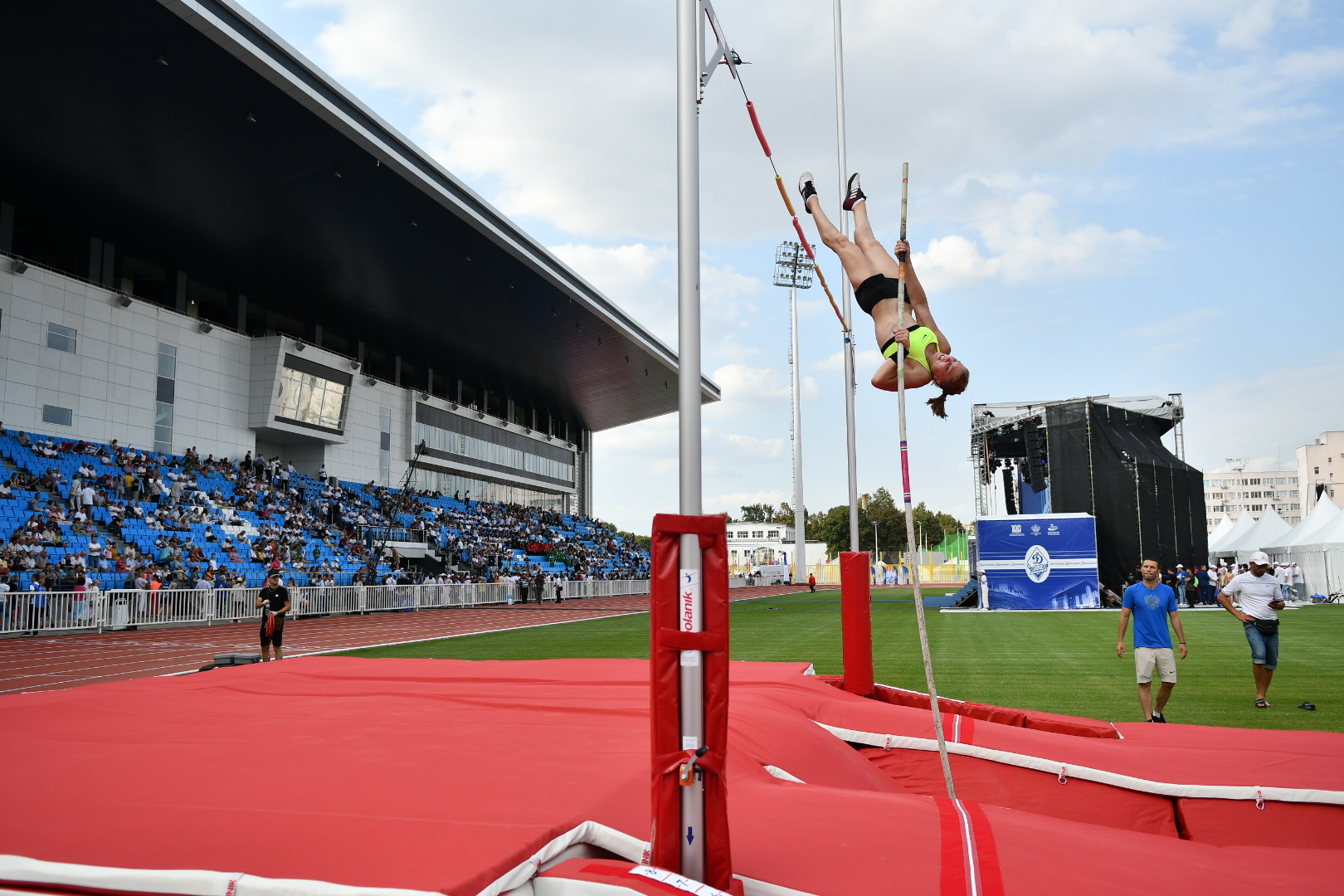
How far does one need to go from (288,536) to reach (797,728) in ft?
73.8

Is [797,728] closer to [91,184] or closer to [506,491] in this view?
[91,184]

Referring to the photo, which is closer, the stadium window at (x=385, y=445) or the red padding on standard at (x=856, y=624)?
the red padding on standard at (x=856, y=624)

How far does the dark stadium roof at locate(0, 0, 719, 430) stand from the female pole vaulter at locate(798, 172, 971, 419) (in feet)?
49.6

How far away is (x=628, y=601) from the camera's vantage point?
32719 millimetres

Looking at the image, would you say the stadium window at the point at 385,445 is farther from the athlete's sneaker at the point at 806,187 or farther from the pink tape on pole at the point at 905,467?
the pink tape on pole at the point at 905,467

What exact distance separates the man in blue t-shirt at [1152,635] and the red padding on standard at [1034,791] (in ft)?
10.1

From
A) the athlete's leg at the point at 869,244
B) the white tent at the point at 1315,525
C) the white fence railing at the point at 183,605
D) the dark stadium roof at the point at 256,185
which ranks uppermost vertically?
the dark stadium roof at the point at 256,185

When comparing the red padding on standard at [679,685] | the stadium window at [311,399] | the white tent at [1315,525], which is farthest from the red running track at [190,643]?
the white tent at [1315,525]

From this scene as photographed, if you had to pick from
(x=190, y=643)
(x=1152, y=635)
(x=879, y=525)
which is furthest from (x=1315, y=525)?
(x=879, y=525)

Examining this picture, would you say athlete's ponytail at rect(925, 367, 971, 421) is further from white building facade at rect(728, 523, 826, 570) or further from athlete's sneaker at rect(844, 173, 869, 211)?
white building facade at rect(728, 523, 826, 570)

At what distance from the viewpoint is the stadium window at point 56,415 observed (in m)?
21.3

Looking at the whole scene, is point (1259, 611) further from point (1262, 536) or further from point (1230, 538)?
point (1230, 538)

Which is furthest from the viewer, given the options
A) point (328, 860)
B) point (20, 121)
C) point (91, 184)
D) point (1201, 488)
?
point (1201, 488)

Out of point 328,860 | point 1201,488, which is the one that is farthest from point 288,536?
point 1201,488
